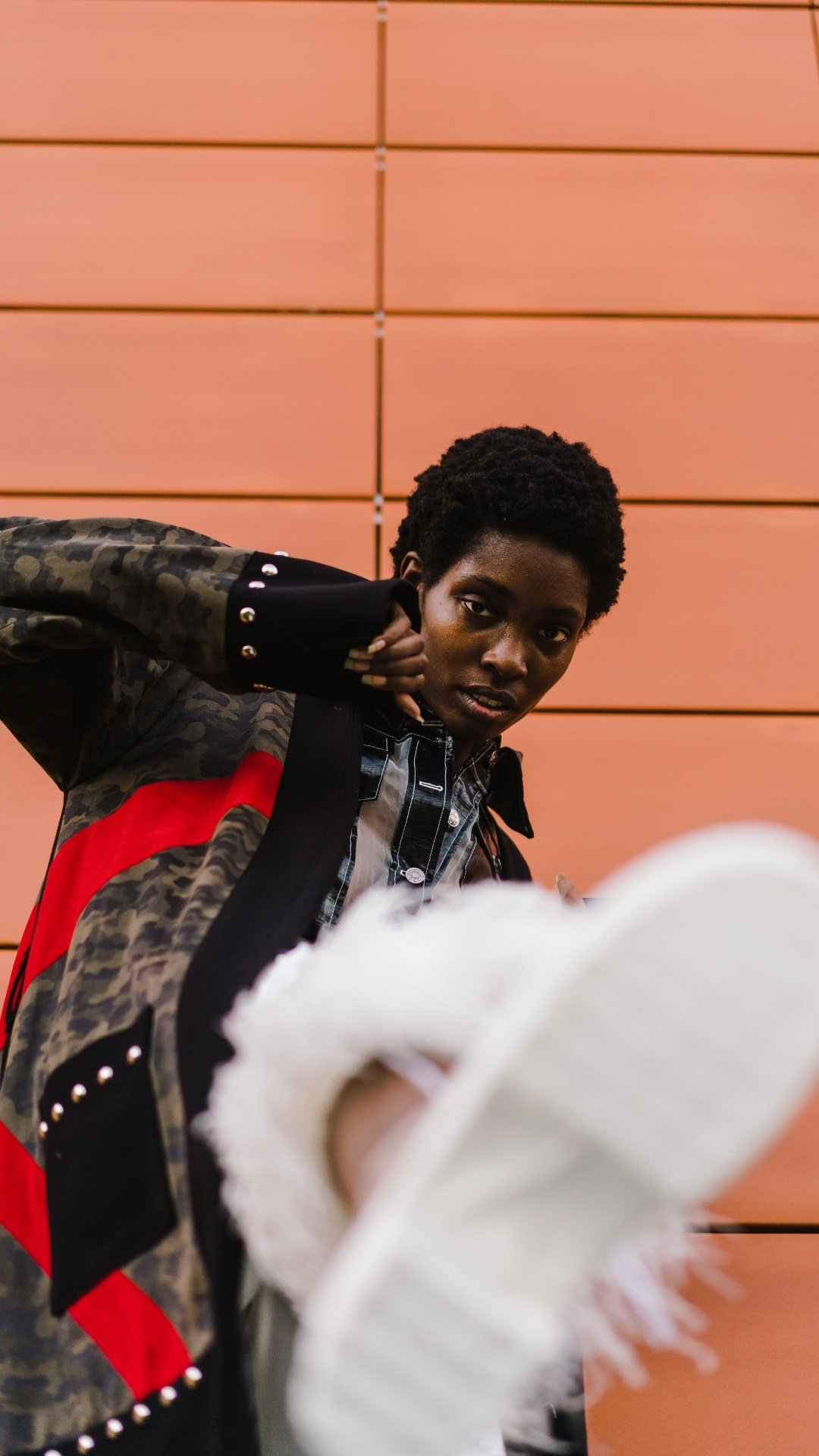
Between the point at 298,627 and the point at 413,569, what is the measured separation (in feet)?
1.46

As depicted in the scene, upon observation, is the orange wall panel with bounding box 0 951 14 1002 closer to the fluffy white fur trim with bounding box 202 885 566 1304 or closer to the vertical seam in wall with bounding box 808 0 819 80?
the fluffy white fur trim with bounding box 202 885 566 1304

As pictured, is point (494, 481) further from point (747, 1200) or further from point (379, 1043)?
point (747, 1200)

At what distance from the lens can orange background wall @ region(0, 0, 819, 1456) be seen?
193 cm

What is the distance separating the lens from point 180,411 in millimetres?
2037

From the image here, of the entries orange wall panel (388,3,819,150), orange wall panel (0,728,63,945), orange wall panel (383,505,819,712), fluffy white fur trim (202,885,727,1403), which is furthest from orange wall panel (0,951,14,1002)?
orange wall panel (388,3,819,150)

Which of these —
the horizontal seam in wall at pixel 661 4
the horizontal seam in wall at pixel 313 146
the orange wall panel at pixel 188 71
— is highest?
the horizontal seam in wall at pixel 661 4

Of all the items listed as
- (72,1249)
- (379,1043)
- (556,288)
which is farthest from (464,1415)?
(556,288)

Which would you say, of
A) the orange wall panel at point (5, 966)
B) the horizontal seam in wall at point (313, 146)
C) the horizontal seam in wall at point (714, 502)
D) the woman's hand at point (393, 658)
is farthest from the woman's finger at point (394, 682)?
the horizontal seam in wall at point (313, 146)

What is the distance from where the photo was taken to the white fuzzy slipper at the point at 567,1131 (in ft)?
1.83

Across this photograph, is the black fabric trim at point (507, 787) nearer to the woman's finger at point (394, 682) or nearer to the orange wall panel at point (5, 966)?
the woman's finger at point (394, 682)

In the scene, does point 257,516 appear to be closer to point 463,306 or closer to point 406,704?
point 463,306

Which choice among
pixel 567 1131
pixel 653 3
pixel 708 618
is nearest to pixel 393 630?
pixel 567 1131

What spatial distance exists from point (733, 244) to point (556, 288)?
0.34 m

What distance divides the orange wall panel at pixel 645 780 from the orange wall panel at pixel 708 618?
0.14 ft
